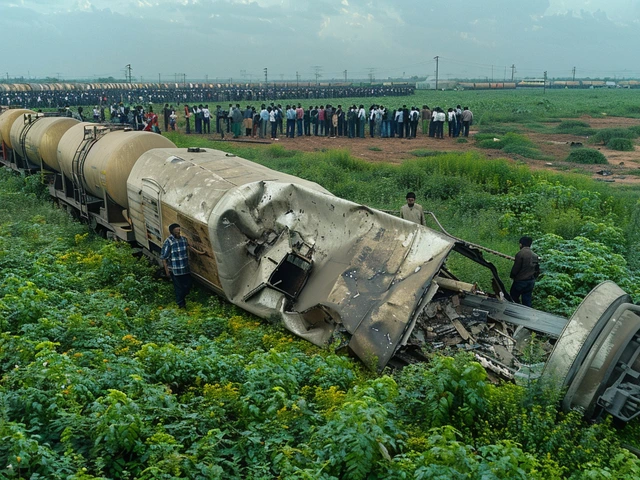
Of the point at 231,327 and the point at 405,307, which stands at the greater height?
the point at 405,307

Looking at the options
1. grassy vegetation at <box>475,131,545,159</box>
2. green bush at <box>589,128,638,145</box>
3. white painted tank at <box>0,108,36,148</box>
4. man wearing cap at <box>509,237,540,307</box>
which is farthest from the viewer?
green bush at <box>589,128,638,145</box>

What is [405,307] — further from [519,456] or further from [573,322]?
[519,456]

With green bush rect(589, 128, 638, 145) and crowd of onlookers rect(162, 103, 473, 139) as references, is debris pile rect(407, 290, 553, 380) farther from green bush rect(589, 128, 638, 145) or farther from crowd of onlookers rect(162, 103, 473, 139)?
green bush rect(589, 128, 638, 145)

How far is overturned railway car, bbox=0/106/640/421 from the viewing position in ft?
18.2

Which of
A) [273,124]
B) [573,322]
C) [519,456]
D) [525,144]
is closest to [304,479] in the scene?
[519,456]

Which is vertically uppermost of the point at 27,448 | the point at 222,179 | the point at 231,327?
the point at 222,179

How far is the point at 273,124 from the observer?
30.3 m

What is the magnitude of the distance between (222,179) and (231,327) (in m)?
2.39

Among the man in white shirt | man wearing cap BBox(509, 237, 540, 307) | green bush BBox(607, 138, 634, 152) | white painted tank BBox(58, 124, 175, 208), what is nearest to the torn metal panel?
man wearing cap BBox(509, 237, 540, 307)

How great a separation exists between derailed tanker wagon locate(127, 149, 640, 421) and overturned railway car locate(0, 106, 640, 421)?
0.05 ft

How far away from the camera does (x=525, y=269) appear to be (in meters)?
8.62

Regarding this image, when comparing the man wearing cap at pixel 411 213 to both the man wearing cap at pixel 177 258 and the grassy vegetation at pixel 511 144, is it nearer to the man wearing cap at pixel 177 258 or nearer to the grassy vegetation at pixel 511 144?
the man wearing cap at pixel 177 258

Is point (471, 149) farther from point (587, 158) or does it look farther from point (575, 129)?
point (575, 129)

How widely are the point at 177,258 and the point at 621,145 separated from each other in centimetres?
2502
